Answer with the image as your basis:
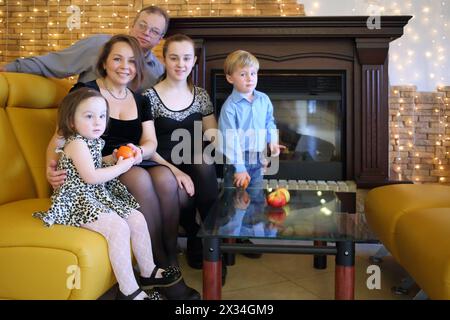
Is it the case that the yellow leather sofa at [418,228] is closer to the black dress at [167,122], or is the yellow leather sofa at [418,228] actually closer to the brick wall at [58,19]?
the black dress at [167,122]

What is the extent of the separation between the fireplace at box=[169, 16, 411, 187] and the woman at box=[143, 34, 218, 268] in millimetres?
1040

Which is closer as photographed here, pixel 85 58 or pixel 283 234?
pixel 283 234

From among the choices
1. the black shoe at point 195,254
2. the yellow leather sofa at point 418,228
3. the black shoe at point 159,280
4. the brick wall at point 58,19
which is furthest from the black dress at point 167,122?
the brick wall at point 58,19

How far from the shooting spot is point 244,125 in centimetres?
232

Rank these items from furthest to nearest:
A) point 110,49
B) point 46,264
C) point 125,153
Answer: point 110,49
point 125,153
point 46,264

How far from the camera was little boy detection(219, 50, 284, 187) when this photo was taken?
221cm

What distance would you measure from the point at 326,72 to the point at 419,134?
90cm

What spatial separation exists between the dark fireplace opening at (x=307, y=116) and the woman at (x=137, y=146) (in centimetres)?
124

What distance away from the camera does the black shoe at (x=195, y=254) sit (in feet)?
6.63

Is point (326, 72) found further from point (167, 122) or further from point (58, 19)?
point (58, 19)

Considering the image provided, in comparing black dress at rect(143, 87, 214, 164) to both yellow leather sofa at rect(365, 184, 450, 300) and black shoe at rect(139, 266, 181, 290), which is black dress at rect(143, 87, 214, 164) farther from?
yellow leather sofa at rect(365, 184, 450, 300)

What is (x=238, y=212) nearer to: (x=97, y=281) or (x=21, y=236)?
(x=97, y=281)

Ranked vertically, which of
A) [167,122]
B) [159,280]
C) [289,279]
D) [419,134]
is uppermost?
[167,122]

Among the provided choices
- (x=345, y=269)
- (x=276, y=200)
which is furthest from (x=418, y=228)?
(x=276, y=200)
